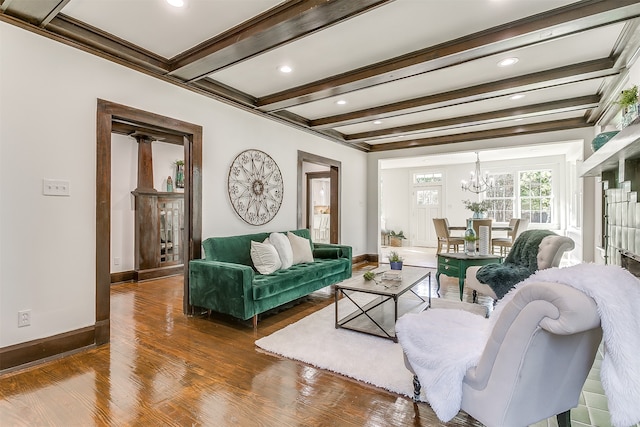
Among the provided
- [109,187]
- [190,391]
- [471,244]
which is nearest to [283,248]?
[109,187]

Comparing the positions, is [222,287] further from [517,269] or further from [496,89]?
[496,89]

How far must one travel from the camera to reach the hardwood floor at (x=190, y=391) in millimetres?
1718

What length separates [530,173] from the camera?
8117 mm

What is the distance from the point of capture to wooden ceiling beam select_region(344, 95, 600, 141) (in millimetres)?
4090

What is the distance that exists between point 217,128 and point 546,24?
3.30m

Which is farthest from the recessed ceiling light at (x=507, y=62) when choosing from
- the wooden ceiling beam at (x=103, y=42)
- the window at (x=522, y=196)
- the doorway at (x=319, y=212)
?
the window at (x=522, y=196)

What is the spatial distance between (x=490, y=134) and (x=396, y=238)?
481cm

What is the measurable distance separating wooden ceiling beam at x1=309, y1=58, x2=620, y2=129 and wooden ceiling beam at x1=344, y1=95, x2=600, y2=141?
1019mm

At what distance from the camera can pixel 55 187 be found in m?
2.43

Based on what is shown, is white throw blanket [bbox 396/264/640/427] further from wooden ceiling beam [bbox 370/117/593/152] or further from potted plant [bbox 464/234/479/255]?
wooden ceiling beam [bbox 370/117/593/152]

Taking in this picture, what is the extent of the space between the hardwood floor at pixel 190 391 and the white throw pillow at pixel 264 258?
2.70ft

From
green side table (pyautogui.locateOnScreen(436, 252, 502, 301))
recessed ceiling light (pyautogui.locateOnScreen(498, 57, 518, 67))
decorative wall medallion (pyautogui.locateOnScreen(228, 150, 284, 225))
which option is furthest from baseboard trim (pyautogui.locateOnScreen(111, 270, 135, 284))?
recessed ceiling light (pyautogui.locateOnScreen(498, 57, 518, 67))

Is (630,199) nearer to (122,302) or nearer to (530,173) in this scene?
(122,302)

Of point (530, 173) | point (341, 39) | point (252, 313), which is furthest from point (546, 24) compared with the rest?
point (530, 173)
